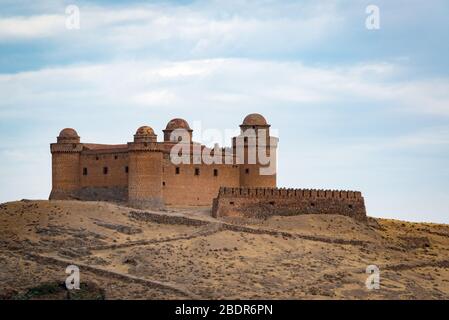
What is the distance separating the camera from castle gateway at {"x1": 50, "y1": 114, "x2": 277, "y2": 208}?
65312 millimetres

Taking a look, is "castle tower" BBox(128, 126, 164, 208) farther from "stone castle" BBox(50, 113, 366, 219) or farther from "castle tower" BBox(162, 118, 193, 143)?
"castle tower" BBox(162, 118, 193, 143)

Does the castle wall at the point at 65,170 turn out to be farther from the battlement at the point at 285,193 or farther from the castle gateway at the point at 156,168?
the battlement at the point at 285,193

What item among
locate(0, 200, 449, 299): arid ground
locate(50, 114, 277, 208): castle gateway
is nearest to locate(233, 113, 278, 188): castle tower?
locate(50, 114, 277, 208): castle gateway

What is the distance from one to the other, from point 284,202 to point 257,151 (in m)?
5.83

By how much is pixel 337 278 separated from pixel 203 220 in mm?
11278

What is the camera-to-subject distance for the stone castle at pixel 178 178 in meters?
65.0

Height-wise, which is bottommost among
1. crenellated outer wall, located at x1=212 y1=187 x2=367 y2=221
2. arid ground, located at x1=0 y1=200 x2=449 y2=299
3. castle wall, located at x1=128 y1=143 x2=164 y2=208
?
arid ground, located at x1=0 y1=200 x2=449 y2=299

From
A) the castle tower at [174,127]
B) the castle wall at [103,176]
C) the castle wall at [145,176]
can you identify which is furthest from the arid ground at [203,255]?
the castle tower at [174,127]

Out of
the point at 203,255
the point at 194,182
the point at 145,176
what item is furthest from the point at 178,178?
the point at 203,255

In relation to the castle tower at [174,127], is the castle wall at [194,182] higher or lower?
lower

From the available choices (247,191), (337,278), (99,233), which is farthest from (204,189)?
(337,278)

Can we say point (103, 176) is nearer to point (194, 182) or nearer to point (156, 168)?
point (156, 168)

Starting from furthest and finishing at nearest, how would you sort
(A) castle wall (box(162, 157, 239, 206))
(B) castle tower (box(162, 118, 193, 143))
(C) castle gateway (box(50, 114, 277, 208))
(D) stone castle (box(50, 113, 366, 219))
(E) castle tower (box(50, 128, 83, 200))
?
(B) castle tower (box(162, 118, 193, 143)), (E) castle tower (box(50, 128, 83, 200)), (A) castle wall (box(162, 157, 239, 206)), (C) castle gateway (box(50, 114, 277, 208)), (D) stone castle (box(50, 113, 366, 219))

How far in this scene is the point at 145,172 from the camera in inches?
2571
